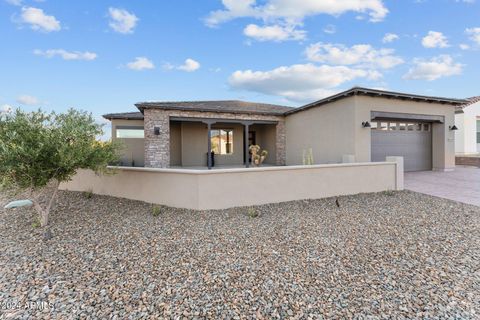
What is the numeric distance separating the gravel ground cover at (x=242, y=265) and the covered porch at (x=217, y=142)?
952cm

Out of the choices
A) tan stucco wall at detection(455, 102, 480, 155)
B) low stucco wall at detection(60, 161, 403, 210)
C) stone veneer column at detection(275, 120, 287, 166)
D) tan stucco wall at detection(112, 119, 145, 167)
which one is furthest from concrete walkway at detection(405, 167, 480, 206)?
tan stucco wall at detection(112, 119, 145, 167)

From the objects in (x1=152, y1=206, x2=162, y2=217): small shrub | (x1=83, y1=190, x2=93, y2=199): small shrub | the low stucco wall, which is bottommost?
(x1=152, y1=206, x2=162, y2=217): small shrub

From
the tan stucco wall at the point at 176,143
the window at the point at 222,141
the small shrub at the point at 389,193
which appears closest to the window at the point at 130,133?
the tan stucco wall at the point at 176,143

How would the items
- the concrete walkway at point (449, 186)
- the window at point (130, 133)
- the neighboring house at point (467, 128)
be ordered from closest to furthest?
the concrete walkway at point (449, 186) < the window at point (130, 133) < the neighboring house at point (467, 128)

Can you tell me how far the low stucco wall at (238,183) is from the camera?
6.43m

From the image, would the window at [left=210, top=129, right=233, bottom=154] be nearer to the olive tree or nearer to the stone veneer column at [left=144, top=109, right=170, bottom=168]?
the stone veneer column at [left=144, top=109, right=170, bottom=168]

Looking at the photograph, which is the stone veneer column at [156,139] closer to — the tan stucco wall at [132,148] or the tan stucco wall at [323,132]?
the tan stucco wall at [132,148]

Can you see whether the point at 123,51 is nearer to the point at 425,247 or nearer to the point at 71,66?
the point at 71,66

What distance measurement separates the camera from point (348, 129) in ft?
35.3

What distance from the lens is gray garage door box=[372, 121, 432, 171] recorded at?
12289 millimetres

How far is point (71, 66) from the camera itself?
13.4m

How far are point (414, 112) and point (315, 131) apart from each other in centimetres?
485

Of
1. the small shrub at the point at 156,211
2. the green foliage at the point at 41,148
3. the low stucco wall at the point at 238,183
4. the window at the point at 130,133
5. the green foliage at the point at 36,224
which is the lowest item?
the green foliage at the point at 36,224

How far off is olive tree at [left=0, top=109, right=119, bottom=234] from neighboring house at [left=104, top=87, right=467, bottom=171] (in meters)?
7.12
